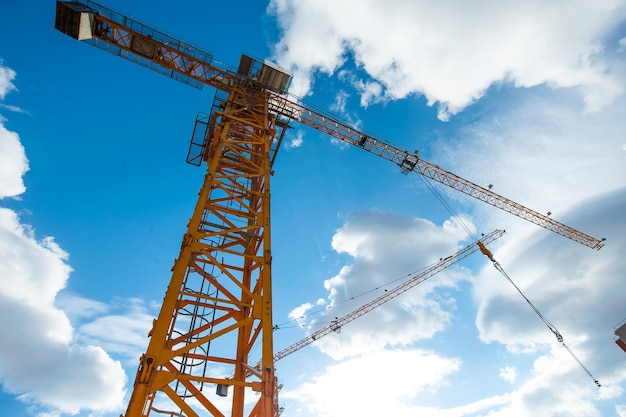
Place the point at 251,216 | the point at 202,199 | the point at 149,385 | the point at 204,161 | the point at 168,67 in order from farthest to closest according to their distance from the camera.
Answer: the point at 168,67, the point at 204,161, the point at 251,216, the point at 202,199, the point at 149,385

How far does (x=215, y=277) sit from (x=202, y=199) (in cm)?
199

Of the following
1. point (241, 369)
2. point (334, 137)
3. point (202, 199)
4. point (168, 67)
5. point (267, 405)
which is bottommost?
point (267, 405)

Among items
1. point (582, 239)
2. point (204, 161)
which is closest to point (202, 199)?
point (204, 161)

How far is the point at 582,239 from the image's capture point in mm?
38656

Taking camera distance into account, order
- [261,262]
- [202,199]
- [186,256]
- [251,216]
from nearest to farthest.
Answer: [186,256] < [261,262] < [202,199] < [251,216]

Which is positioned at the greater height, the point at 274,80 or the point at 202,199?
the point at 274,80

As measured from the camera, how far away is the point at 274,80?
14.3m

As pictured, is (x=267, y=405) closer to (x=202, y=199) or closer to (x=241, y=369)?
(x=241, y=369)

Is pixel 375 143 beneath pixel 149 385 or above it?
above

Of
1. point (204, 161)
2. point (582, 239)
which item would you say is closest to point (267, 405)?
point (204, 161)

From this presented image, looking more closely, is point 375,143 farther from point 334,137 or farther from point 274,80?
point 274,80

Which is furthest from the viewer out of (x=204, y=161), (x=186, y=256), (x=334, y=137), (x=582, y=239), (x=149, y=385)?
(x=582, y=239)

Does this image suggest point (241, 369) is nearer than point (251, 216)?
Yes

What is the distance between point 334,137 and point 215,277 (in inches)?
714
